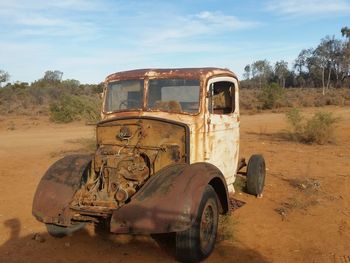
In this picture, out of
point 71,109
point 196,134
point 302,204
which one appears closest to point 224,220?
point 196,134

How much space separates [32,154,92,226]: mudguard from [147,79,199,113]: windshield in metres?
1.24

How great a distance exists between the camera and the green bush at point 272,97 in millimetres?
31344

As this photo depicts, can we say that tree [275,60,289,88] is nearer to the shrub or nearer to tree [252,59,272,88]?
tree [252,59,272,88]

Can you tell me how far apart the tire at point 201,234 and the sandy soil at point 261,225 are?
0.71ft

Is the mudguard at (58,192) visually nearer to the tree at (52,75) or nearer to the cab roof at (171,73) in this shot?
the cab roof at (171,73)

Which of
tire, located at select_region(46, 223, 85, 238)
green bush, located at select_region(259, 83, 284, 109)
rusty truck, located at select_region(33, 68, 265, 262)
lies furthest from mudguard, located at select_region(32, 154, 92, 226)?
green bush, located at select_region(259, 83, 284, 109)

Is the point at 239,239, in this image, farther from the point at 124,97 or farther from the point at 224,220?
the point at 124,97

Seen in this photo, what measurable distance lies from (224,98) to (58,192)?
3.07m

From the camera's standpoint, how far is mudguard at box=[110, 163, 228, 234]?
175 inches

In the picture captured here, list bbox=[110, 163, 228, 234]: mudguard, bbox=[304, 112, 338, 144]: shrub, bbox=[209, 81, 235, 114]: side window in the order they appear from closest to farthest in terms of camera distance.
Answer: bbox=[110, 163, 228, 234]: mudguard < bbox=[209, 81, 235, 114]: side window < bbox=[304, 112, 338, 144]: shrub

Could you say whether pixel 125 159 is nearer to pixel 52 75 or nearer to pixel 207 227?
pixel 207 227

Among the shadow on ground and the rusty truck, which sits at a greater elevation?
the rusty truck

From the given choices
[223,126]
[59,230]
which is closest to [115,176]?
[59,230]

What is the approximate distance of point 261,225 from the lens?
20.7ft
